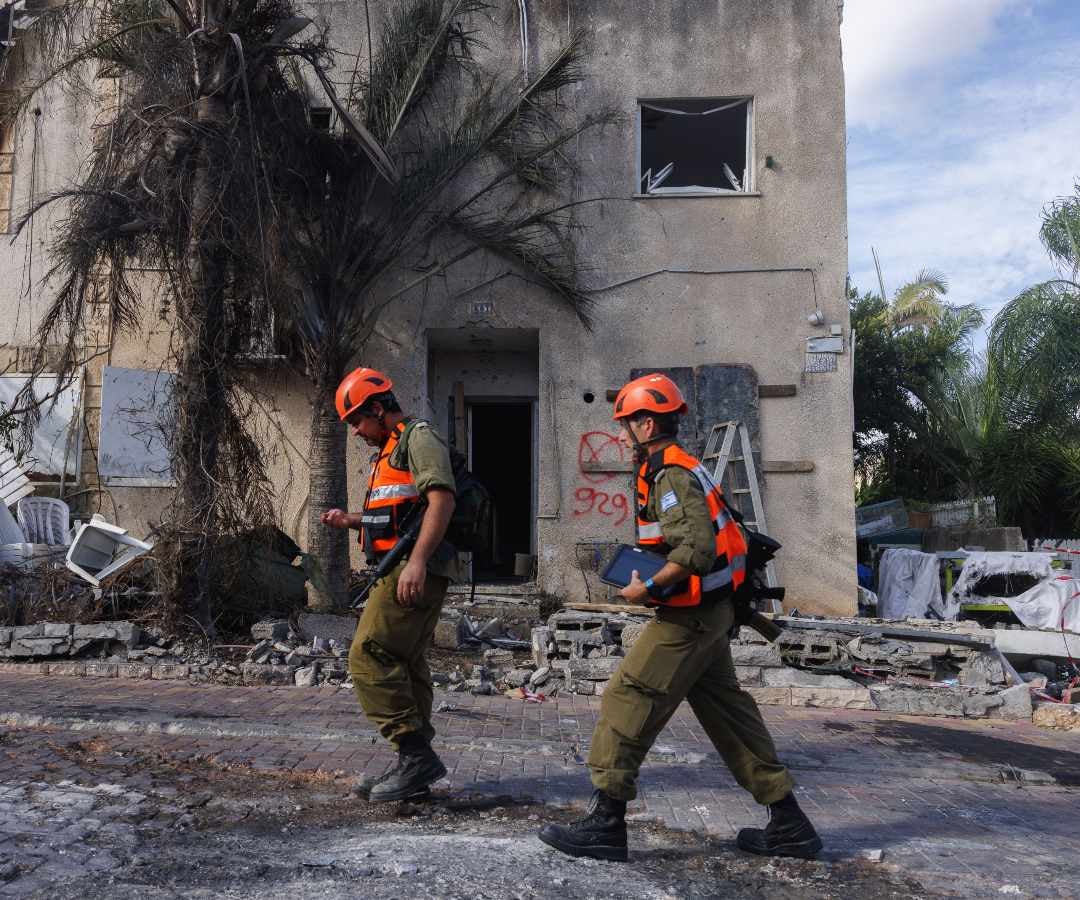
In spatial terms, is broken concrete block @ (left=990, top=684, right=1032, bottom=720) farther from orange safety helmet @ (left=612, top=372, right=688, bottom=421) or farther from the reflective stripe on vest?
the reflective stripe on vest

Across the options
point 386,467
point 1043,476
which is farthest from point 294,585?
point 1043,476

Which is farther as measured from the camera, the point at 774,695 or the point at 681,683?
the point at 774,695

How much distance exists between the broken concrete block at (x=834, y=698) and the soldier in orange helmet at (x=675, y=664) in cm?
407

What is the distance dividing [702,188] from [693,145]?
2.08 ft

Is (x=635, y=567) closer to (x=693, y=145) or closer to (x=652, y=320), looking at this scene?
(x=652, y=320)

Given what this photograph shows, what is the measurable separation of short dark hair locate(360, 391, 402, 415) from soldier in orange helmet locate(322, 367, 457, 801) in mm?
169

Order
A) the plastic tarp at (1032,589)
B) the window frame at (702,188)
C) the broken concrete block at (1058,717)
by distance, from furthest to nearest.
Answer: the window frame at (702,188)
the plastic tarp at (1032,589)
the broken concrete block at (1058,717)

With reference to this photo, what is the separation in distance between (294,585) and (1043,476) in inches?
591

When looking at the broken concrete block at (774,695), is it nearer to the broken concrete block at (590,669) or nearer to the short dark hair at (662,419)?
the broken concrete block at (590,669)

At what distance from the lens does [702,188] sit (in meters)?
11.7

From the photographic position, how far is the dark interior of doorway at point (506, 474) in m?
15.2

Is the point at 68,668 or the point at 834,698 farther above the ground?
the point at 68,668

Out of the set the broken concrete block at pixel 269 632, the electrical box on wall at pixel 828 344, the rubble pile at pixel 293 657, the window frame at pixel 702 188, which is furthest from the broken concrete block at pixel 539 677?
the window frame at pixel 702 188

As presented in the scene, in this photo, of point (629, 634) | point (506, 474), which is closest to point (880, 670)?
point (629, 634)
